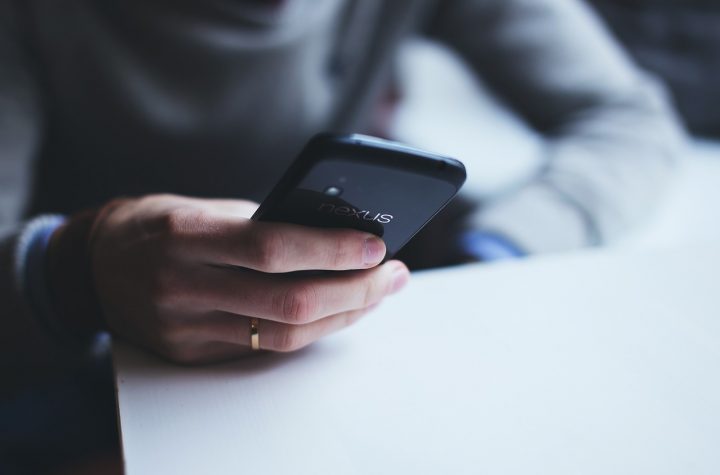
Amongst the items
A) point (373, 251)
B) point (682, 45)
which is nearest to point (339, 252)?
point (373, 251)

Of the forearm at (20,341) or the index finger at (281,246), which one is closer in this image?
the index finger at (281,246)

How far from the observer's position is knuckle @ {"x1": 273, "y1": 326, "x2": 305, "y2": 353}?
1.06ft

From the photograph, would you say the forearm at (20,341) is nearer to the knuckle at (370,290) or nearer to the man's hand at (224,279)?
the man's hand at (224,279)

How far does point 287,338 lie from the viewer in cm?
32

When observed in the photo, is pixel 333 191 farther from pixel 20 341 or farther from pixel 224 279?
pixel 20 341

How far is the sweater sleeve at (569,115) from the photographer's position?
0.62 m

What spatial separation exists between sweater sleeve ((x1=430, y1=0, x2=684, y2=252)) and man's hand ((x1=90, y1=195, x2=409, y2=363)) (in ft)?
0.97

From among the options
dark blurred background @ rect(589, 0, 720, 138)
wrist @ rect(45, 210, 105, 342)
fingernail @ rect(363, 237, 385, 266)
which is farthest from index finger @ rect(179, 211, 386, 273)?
dark blurred background @ rect(589, 0, 720, 138)

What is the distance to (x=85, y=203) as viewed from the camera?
703 millimetres

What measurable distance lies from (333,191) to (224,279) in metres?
0.09

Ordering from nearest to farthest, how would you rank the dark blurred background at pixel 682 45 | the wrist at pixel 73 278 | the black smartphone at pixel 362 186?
the black smartphone at pixel 362 186, the wrist at pixel 73 278, the dark blurred background at pixel 682 45

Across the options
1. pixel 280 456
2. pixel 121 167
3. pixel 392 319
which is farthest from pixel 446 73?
pixel 280 456

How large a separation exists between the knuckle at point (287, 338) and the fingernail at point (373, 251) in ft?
0.20

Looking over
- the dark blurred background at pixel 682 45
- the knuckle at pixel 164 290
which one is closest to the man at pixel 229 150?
the knuckle at pixel 164 290
